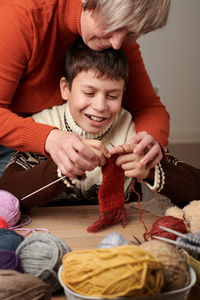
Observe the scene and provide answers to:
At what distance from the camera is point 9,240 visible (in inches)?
30.5

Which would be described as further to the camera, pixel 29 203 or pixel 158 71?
pixel 158 71

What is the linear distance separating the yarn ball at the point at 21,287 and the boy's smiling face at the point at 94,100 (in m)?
0.72

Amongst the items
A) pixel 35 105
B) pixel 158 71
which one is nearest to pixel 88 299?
pixel 35 105

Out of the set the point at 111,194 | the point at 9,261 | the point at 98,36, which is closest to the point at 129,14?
the point at 98,36

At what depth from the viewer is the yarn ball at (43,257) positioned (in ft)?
2.30

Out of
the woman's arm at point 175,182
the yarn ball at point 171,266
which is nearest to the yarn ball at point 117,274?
the yarn ball at point 171,266

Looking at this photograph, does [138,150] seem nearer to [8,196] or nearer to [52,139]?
[52,139]

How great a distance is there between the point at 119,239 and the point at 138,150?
0.41 meters

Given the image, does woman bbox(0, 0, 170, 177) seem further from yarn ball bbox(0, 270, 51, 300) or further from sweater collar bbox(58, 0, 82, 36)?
yarn ball bbox(0, 270, 51, 300)

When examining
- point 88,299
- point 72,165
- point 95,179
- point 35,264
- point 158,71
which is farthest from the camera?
point 158,71

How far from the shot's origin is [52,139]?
1.12 meters

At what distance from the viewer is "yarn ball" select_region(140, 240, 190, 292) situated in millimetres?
611

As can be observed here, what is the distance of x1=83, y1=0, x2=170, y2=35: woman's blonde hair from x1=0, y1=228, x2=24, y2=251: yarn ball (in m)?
0.63

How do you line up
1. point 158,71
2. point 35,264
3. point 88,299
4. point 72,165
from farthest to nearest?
point 158,71 → point 72,165 → point 35,264 → point 88,299
